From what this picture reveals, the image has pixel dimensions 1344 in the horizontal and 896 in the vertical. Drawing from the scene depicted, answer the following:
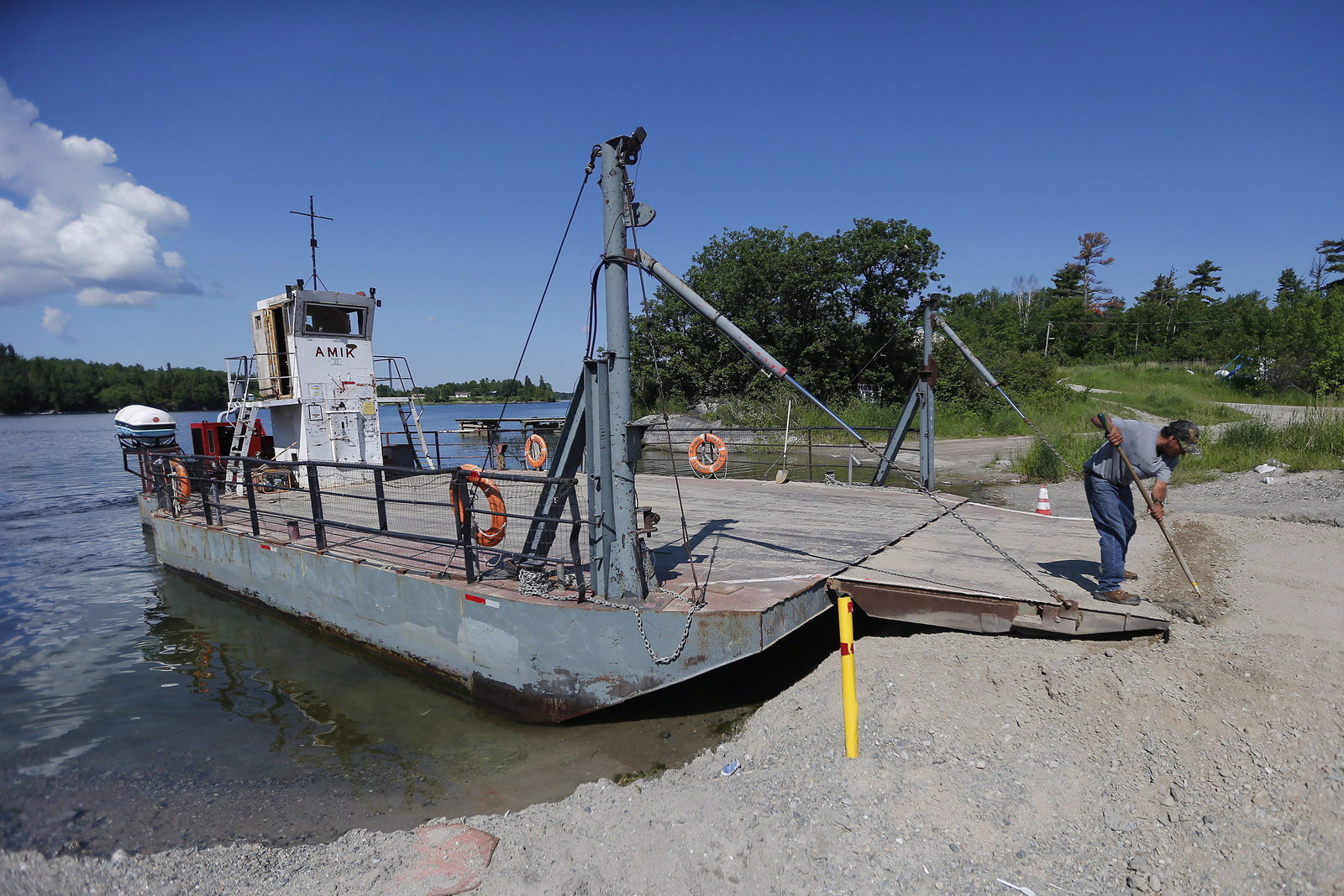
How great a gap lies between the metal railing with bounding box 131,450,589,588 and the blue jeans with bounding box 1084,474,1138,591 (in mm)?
4246

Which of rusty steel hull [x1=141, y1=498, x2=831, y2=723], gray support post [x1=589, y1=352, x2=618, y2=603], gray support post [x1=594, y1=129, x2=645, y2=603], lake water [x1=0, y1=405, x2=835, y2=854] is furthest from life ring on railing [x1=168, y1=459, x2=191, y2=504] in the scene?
gray support post [x1=594, y1=129, x2=645, y2=603]

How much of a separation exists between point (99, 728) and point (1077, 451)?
18.7m

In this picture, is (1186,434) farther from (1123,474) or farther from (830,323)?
(830,323)

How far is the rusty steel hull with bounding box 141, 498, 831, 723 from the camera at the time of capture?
526 centimetres

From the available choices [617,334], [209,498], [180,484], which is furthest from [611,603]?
[180,484]

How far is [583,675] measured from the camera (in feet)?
18.1

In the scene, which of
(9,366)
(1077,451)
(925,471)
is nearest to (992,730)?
(925,471)

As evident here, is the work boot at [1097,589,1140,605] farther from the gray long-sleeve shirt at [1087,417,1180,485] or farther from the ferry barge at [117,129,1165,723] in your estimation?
the gray long-sleeve shirt at [1087,417,1180,485]

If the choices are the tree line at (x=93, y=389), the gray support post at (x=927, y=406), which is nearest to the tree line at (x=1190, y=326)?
the gray support post at (x=927, y=406)

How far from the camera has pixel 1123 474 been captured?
18.2 feet

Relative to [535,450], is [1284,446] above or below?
below

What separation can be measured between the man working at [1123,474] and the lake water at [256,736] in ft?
9.11

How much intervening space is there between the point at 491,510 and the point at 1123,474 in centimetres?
553

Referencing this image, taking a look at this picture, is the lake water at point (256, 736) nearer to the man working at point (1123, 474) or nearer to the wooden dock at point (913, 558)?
the wooden dock at point (913, 558)
